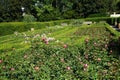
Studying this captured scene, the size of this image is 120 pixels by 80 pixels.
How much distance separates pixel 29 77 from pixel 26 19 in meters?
31.7

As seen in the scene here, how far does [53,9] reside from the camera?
165ft

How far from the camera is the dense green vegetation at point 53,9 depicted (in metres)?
49.3

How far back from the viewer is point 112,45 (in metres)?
8.10

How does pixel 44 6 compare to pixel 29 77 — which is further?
pixel 44 6

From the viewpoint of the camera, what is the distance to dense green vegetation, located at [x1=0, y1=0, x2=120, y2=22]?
49.3 meters

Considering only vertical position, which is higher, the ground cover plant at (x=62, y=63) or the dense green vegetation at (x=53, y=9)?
the ground cover plant at (x=62, y=63)

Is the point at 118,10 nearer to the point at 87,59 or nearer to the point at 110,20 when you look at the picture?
the point at 110,20

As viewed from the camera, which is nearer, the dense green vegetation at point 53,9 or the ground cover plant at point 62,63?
the ground cover plant at point 62,63

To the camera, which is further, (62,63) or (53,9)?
(53,9)

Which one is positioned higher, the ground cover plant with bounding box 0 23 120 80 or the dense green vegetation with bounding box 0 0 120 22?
the ground cover plant with bounding box 0 23 120 80

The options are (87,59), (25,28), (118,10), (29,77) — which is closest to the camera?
(29,77)

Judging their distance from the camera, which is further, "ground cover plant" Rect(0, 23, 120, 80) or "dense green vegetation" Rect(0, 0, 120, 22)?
"dense green vegetation" Rect(0, 0, 120, 22)

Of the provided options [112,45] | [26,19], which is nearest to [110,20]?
[26,19]

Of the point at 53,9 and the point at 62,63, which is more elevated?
the point at 62,63
